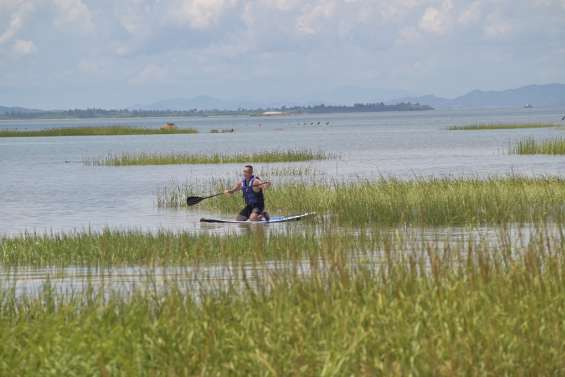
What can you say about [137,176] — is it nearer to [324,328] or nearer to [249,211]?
[249,211]

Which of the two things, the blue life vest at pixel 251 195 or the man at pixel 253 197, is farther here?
the blue life vest at pixel 251 195

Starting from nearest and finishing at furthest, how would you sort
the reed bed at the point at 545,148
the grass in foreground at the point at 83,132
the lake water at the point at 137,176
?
the lake water at the point at 137,176, the reed bed at the point at 545,148, the grass in foreground at the point at 83,132

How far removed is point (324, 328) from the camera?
1077cm

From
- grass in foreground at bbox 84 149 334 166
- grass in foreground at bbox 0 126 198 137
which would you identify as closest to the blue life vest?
grass in foreground at bbox 84 149 334 166

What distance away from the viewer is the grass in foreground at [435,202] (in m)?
24.6

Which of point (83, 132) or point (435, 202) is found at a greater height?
point (435, 202)

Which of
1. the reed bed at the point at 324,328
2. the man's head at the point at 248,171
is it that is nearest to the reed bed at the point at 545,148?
the man's head at the point at 248,171

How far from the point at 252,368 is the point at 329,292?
2.54 m

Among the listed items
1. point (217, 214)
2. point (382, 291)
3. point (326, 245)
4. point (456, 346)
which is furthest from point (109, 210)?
point (456, 346)

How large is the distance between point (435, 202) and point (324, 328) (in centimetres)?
1524

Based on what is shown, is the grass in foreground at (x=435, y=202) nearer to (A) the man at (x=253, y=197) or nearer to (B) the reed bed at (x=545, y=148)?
(A) the man at (x=253, y=197)

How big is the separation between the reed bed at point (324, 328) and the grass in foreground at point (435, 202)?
11029 mm

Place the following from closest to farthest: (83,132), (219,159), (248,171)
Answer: (248,171), (219,159), (83,132)

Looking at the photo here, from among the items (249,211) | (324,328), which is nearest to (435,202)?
(249,211)
